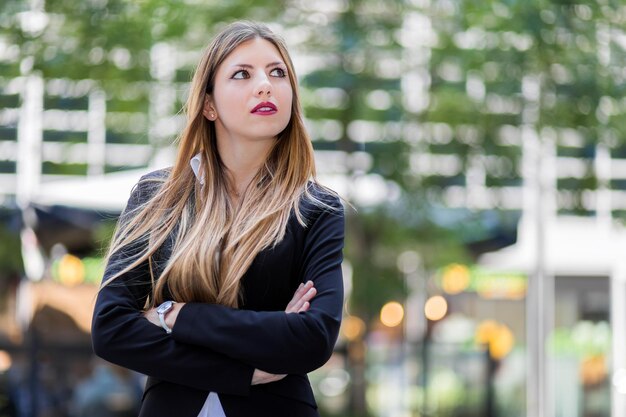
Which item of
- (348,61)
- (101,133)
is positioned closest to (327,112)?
(348,61)

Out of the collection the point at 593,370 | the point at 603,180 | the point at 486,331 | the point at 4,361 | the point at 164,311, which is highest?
the point at 603,180

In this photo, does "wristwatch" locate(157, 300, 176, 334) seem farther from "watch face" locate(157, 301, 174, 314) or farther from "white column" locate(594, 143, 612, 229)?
"white column" locate(594, 143, 612, 229)

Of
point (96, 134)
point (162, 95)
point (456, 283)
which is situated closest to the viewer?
point (162, 95)

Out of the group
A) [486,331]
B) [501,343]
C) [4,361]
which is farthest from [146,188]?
[486,331]

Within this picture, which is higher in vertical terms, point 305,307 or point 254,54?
point 254,54

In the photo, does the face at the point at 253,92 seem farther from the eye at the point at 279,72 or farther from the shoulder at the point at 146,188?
the shoulder at the point at 146,188

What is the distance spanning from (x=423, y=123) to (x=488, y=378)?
162 inches

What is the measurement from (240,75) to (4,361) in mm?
9525

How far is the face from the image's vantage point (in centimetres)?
222

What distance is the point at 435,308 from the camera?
563 inches

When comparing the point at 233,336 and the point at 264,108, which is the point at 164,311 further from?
the point at 264,108

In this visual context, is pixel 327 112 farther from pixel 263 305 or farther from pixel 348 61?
pixel 263 305

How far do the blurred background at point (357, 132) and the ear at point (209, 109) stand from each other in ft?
18.5

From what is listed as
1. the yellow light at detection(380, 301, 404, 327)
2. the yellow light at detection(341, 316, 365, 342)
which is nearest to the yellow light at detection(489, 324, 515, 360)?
the yellow light at detection(380, 301, 404, 327)
